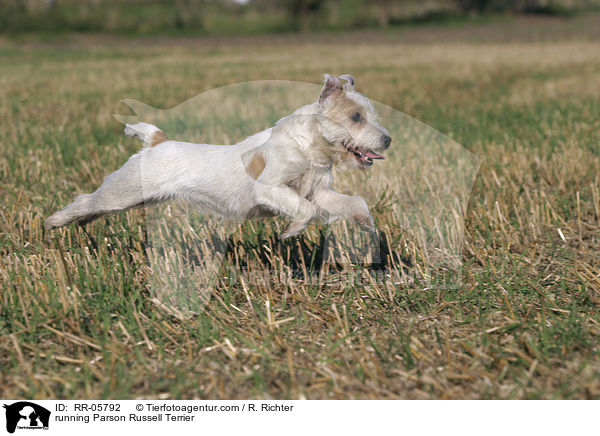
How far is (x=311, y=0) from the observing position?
4975cm

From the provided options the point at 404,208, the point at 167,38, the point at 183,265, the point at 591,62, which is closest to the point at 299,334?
the point at 183,265

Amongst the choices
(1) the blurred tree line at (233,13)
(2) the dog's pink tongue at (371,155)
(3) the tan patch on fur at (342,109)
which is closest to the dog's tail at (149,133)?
(3) the tan patch on fur at (342,109)

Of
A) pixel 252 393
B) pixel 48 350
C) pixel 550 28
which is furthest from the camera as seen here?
pixel 550 28

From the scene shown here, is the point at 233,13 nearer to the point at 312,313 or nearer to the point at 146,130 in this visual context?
the point at 146,130

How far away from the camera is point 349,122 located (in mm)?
2488

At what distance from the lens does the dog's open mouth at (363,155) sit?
253 cm

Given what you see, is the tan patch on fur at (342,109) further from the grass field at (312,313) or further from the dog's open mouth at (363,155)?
the grass field at (312,313)

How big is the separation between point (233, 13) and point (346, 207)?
51.6 m

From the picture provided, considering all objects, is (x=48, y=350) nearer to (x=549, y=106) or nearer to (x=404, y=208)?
(x=404, y=208)

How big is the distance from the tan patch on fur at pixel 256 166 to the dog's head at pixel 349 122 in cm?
31

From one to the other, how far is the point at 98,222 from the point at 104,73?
49.8 feet

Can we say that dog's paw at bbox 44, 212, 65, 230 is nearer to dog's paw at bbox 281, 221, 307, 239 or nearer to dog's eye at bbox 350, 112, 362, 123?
dog's paw at bbox 281, 221, 307, 239

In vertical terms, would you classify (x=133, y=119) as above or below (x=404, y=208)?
above
